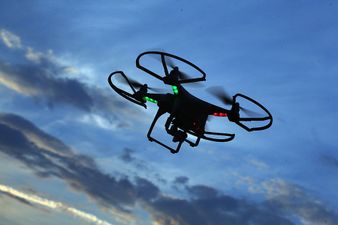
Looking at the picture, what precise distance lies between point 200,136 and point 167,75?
15.6 ft

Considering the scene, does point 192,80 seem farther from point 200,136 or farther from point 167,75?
point 200,136

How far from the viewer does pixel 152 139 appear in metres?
30.9

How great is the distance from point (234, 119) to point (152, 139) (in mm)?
5478

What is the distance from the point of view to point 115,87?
33.4 m

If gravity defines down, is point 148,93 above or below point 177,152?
above

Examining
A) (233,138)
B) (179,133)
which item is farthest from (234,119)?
(179,133)

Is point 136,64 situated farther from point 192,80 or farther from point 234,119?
point 234,119

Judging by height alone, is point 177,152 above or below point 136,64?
below

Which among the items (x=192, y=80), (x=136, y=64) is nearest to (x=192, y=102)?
(x=192, y=80)

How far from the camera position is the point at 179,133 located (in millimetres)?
31766

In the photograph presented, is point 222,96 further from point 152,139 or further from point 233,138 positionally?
point 152,139

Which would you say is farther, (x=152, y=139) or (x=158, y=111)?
(x=158, y=111)

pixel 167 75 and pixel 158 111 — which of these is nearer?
pixel 167 75

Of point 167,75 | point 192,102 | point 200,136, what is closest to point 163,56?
point 167,75
